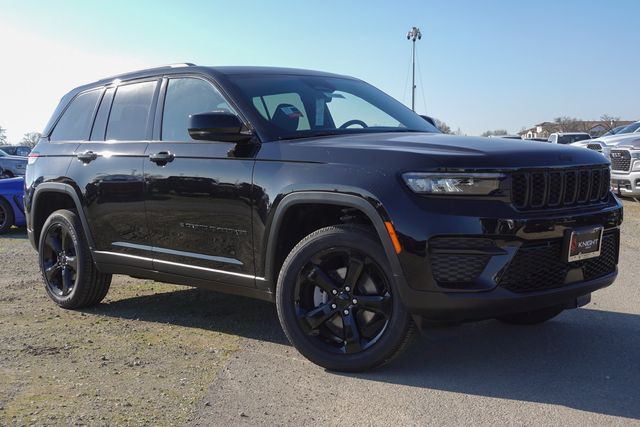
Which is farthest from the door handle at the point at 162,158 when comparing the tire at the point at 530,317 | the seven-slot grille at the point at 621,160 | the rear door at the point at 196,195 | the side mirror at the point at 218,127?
the seven-slot grille at the point at 621,160

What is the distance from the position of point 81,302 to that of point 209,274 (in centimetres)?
173

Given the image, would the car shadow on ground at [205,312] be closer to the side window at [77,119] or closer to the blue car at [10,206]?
the side window at [77,119]

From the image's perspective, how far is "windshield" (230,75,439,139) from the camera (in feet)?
15.0

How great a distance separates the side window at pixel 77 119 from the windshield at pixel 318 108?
5.97 feet

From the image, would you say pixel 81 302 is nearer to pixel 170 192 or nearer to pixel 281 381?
pixel 170 192

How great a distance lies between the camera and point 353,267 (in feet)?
12.8

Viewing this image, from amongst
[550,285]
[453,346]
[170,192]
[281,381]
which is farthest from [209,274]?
[550,285]

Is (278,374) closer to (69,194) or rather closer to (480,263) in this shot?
(480,263)

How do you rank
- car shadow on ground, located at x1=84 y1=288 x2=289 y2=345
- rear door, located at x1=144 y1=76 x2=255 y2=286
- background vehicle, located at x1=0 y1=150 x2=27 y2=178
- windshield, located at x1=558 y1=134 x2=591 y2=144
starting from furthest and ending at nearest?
windshield, located at x1=558 y1=134 x2=591 y2=144, background vehicle, located at x1=0 y1=150 x2=27 y2=178, car shadow on ground, located at x1=84 y1=288 x2=289 y2=345, rear door, located at x1=144 y1=76 x2=255 y2=286

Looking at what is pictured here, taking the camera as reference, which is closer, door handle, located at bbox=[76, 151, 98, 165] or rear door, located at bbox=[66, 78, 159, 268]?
rear door, located at bbox=[66, 78, 159, 268]

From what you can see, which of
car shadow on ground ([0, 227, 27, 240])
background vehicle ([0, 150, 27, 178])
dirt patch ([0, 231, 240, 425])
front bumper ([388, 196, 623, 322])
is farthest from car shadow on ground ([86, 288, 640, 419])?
background vehicle ([0, 150, 27, 178])

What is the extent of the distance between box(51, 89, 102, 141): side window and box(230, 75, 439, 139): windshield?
5.97 ft

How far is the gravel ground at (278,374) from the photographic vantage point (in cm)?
336

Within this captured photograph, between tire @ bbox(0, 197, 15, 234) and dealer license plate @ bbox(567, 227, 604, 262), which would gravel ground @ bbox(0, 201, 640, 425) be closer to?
dealer license plate @ bbox(567, 227, 604, 262)
